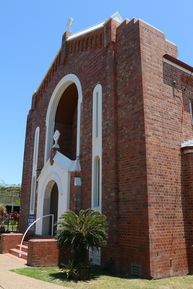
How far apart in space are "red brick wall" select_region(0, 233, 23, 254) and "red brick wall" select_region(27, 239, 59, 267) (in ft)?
15.0

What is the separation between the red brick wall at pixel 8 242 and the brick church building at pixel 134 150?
3.49 metres

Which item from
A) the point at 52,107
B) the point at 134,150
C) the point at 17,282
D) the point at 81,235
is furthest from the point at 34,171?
the point at 17,282

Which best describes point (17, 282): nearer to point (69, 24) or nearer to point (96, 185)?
point (96, 185)

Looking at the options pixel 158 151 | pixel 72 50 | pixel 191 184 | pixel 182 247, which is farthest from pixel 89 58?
pixel 182 247

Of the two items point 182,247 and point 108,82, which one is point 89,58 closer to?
point 108,82

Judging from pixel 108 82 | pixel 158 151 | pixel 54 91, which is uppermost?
pixel 54 91

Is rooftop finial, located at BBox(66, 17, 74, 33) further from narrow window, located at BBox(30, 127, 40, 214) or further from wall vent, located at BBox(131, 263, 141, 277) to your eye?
wall vent, located at BBox(131, 263, 141, 277)

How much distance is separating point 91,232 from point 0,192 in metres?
46.4

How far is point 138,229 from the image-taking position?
10180 millimetres

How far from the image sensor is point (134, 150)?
11047mm

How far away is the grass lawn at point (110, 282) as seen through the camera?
835cm

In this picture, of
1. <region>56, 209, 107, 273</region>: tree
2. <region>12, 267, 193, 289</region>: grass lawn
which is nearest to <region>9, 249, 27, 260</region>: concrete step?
<region>12, 267, 193, 289</region>: grass lawn

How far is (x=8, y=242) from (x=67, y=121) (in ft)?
27.4

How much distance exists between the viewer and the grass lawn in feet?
27.4
